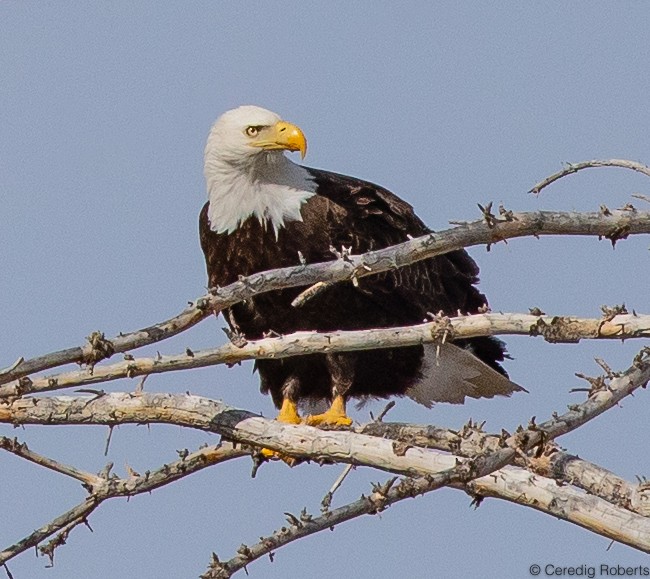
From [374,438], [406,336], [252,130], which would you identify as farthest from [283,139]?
[406,336]

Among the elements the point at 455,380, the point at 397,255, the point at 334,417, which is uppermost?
the point at 455,380

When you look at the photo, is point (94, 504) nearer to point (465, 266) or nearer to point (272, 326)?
point (272, 326)

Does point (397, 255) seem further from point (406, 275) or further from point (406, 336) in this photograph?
point (406, 275)

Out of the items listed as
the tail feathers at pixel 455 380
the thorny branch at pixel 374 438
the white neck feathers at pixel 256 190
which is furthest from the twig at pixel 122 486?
the tail feathers at pixel 455 380

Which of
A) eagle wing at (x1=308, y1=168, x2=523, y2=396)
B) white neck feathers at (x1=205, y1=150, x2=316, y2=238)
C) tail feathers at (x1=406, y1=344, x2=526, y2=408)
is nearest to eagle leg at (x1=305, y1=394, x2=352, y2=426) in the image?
eagle wing at (x1=308, y1=168, x2=523, y2=396)

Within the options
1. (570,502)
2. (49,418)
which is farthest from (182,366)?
(570,502)

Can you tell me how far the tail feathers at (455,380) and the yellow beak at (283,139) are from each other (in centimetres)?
Result: 160

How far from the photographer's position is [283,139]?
817 cm

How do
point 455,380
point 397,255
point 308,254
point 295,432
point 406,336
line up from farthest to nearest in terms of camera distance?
point 455,380 → point 308,254 → point 295,432 → point 406,336 → point 397,255

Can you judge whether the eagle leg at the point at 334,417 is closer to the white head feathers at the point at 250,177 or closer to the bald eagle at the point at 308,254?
the bald eagle at the point at 308,254

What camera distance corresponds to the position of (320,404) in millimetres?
8820

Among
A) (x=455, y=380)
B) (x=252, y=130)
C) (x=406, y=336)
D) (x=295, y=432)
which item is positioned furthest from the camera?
(x=455, y=380)

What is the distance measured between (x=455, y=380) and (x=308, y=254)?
1513mm

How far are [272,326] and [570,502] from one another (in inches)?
125
